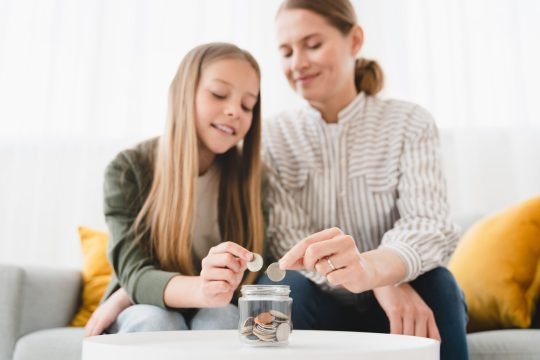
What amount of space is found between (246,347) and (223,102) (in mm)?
715

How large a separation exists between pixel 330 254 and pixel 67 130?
1.85 metres

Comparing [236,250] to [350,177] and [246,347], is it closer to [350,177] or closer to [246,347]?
[246,347]

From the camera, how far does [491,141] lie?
2.31 m

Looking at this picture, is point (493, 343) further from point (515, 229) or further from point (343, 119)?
point (343, 119)

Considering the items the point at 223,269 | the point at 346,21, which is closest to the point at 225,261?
the point at 223,269

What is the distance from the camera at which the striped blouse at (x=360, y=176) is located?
4.50ft

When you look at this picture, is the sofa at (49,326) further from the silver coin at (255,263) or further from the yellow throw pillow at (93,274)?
the silver coin at (255,263)

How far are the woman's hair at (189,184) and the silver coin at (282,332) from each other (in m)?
0.50

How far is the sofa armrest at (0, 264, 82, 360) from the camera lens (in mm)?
1446

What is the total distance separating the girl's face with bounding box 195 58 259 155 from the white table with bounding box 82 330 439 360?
56 cm

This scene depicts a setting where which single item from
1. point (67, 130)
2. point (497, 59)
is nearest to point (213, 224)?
point (67, 130)

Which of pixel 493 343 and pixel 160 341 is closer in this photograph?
pixel 160 341

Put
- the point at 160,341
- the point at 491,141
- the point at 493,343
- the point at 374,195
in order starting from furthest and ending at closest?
the point at 491,141, the point at 374,195, the point at 493,343, the point at 160,341

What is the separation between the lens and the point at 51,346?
4.45ft
